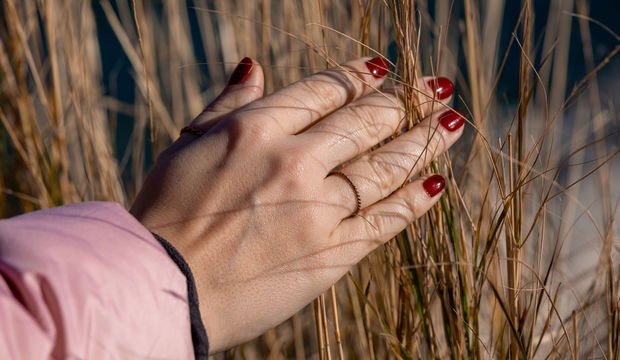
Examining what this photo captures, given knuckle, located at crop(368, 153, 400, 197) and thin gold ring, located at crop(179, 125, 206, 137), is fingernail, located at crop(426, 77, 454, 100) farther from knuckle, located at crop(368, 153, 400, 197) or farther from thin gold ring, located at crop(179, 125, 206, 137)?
thin gold ring, located at crop(179, 125, 206, 137)

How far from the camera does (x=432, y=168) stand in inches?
32.1

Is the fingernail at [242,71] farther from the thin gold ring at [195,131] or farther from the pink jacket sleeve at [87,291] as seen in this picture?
the pink jacket sleeve at [87,291]

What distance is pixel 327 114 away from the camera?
2.71ft

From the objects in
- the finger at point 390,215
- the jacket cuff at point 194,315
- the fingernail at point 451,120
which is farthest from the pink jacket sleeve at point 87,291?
the fingernail at point 451,120

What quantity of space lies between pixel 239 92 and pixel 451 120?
0.21m

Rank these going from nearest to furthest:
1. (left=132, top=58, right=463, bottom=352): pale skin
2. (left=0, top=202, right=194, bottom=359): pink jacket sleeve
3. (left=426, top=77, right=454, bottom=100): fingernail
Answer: (left=0, top=202, right=194, bottom=359): pink jacket sleeve
(left=132, top=58, right=463, bottom=352): pale skin
(left=426, top=77, right=454, bottom=100): fingernail

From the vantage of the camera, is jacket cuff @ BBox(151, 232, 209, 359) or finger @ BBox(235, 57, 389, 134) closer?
jacket cuff @ BBox(151, 232, 209, 359)

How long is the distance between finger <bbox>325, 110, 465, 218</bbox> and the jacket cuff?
168 millimetres

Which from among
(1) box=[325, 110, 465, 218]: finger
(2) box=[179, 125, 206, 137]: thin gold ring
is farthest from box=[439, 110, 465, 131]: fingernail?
(2) box=[179, 125, 206, 137]: thin gold ring

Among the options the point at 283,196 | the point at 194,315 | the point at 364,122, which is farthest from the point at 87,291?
the point at 364,122

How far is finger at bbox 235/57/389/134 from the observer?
0.77m

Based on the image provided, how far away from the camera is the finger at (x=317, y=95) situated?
2.54ft

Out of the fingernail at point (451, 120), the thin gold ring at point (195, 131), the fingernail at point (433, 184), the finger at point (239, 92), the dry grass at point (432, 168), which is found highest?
the finger at point (239, 92)

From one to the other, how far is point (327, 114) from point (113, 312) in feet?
1.08
